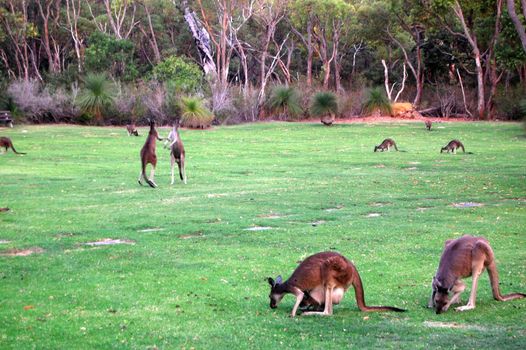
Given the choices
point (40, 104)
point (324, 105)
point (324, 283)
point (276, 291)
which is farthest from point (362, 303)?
point (40, 104)

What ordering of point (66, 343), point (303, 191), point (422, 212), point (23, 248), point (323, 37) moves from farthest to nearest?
point (323, 37), point (303, 191), point (422, 212), point (23, 248), point (66, 343)

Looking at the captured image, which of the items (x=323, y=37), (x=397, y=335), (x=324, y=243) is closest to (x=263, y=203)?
(x=324, y=243)

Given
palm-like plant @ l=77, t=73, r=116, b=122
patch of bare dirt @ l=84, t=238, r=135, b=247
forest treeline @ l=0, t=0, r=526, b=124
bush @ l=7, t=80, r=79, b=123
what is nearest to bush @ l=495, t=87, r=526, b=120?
forest treeline @ l=0, t=0, r=526, b=124

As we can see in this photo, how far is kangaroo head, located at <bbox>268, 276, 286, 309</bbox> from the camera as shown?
8.24 metres

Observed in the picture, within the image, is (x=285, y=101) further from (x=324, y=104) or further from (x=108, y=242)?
(x=108, y=242)

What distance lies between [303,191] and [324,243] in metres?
6.80

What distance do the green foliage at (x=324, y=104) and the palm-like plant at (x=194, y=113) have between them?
20.3 ft

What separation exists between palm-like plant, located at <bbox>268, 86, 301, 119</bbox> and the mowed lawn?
59.8 ft

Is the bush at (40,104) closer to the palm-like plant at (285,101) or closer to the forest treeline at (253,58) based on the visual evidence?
the forest treeline at (253,58)

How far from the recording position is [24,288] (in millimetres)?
9453

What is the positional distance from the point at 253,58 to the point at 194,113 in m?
28.9

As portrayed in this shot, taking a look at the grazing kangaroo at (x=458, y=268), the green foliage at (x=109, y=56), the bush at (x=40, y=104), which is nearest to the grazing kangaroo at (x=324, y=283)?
the grazing kangaroo at (x=458, y=268)

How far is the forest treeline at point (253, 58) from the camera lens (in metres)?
44.3

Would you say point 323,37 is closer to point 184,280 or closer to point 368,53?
point 368,53
